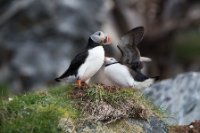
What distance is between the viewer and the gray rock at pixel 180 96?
10781 millimetres

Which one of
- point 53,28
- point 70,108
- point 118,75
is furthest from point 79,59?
point 53,28

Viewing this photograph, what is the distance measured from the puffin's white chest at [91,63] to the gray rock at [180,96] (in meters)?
1.95

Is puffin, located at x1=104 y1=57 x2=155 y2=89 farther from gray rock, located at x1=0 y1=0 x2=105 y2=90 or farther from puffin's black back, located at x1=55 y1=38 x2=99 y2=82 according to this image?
gray rock, located at x1=0 y1=0 x2=105 y2=90

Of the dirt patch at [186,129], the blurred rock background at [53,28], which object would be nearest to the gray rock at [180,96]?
the dirt patch at [186,129]

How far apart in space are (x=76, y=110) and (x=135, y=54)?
2.43 m

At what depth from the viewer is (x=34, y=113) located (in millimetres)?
7668

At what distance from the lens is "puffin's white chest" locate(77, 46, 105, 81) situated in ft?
29.5

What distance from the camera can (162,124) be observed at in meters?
8.58

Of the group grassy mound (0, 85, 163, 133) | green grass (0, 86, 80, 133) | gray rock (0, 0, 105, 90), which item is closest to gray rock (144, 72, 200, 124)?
grassy mound (0, 85, 163, 133)

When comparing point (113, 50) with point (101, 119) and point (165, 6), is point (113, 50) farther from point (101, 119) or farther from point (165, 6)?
point (101, 119)

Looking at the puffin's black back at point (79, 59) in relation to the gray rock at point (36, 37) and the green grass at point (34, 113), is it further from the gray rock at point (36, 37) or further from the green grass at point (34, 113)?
the gray rock at point (36, 37)

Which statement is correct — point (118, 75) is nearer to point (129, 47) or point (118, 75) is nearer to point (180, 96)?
point (129, 47)

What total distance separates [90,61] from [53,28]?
1091cm

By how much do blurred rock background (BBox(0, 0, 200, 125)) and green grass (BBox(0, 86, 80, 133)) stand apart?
1092 centimetres
